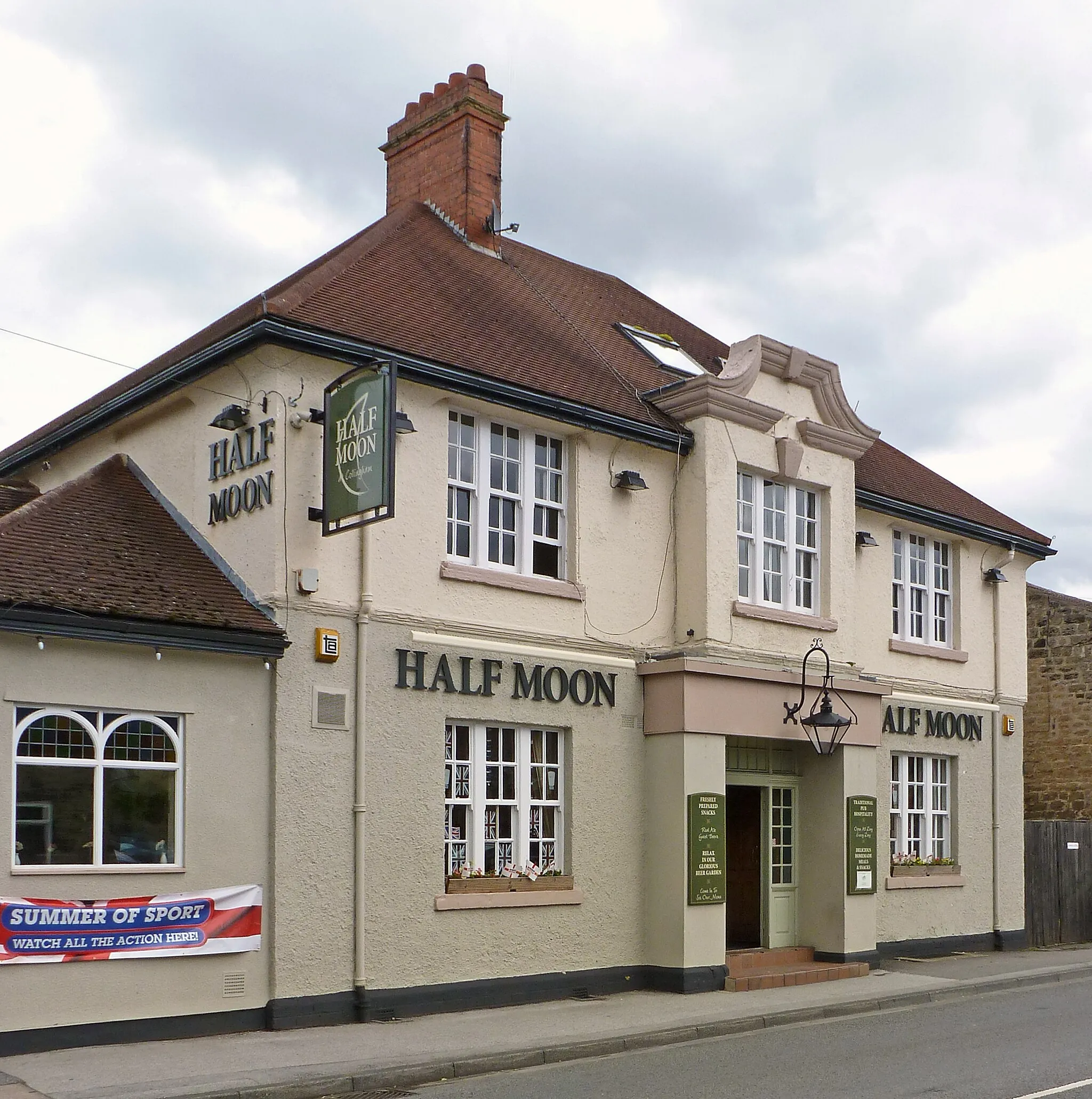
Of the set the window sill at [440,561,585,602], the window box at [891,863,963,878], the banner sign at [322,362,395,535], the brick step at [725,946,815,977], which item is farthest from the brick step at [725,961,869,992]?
the banner sign at [322,362,395,535]

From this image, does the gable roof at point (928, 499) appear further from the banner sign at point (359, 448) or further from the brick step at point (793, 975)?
the banner sign at point (359, 448)

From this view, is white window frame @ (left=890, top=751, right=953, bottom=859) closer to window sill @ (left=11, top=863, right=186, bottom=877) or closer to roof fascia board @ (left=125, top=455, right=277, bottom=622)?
roof fascia board @ (left=125, top=455, right=277, bottom=622)

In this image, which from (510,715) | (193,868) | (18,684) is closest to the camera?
(18,684)

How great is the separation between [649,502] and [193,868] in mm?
6917

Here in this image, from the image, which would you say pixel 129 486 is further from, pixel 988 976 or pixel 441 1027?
pixel 988 976

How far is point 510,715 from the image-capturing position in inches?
590

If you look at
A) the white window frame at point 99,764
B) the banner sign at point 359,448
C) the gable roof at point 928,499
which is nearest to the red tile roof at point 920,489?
the gable roof at point 928,499

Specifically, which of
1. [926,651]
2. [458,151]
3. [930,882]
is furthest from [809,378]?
[930,882]

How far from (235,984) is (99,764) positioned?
91.9 inches

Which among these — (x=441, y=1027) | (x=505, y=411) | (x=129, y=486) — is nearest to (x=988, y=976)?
(x=441, y=1027)

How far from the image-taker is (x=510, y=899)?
1464 centimetres

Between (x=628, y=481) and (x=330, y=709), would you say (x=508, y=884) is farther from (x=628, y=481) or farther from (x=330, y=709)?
(x=628, y=481)

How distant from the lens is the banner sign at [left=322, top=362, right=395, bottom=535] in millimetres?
12602

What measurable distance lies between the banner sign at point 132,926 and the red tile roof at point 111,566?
2.38m
